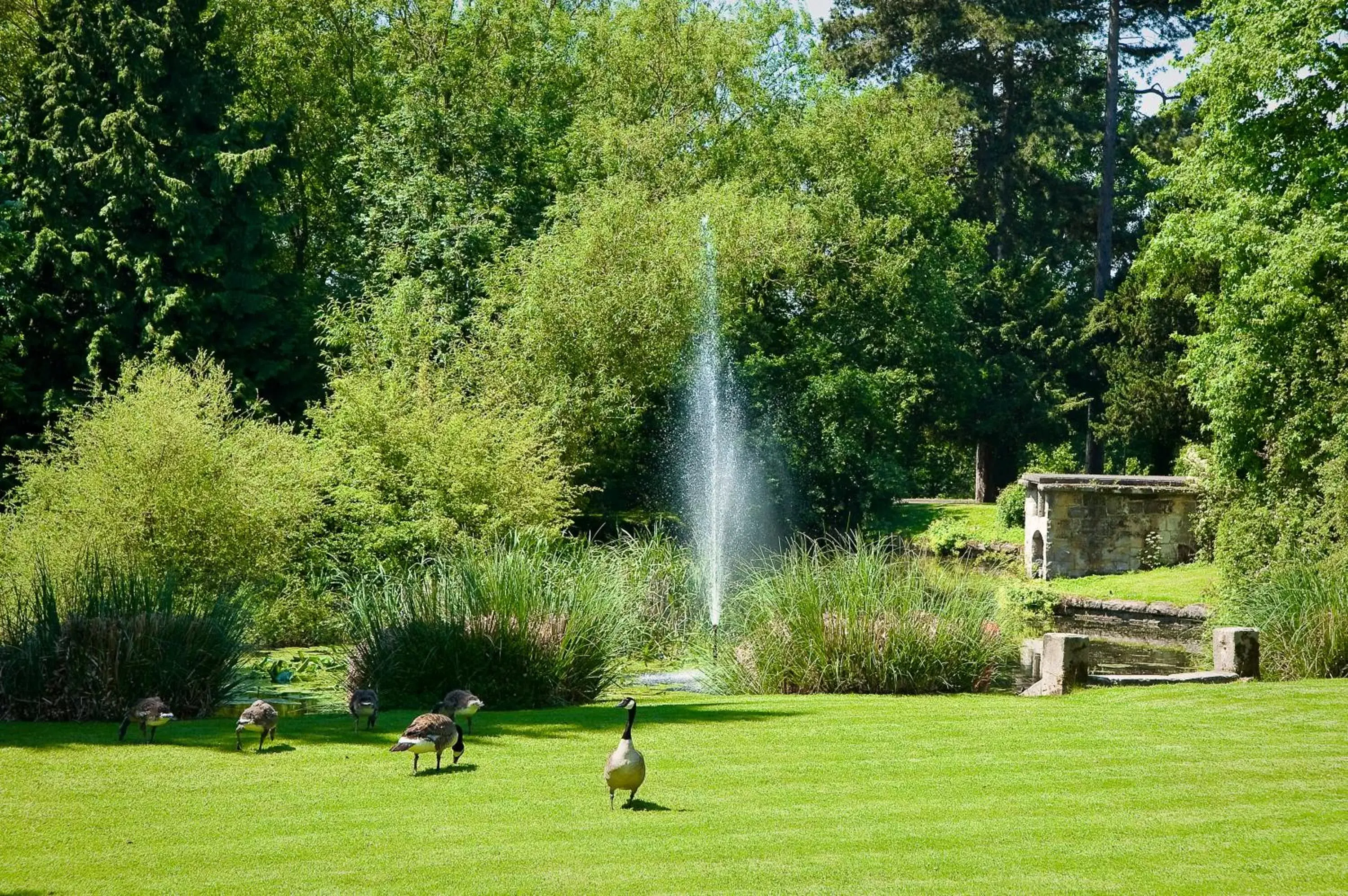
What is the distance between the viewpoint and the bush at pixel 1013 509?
35.0 metres

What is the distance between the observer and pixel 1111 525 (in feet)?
96.8

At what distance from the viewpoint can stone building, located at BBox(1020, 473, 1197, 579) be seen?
29250 millimetres

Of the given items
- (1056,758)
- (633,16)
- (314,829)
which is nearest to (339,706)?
(314,829)

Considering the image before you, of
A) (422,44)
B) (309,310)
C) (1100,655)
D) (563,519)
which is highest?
(422,44)

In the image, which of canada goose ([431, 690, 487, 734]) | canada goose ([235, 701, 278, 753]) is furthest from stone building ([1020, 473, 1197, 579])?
canada goose ([235, 701, 278, 753])

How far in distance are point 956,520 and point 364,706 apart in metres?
29.2

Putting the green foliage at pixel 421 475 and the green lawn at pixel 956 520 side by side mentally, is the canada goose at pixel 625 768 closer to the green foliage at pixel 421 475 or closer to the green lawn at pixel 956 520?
the green foliage at pixel 421 475

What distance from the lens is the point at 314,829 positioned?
281 inches

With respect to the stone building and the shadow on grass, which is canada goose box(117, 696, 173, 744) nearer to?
the shadow on grass

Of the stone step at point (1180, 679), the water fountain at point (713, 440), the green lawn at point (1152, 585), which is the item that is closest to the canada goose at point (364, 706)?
the stone step at point (1180, 679)

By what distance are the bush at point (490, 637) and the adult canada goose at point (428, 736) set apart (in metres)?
3.44

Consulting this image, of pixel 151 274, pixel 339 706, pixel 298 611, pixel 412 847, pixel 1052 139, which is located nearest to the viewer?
pixel 412 847

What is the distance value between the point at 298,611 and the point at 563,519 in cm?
430

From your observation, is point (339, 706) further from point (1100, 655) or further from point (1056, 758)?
point (1100, 655)
